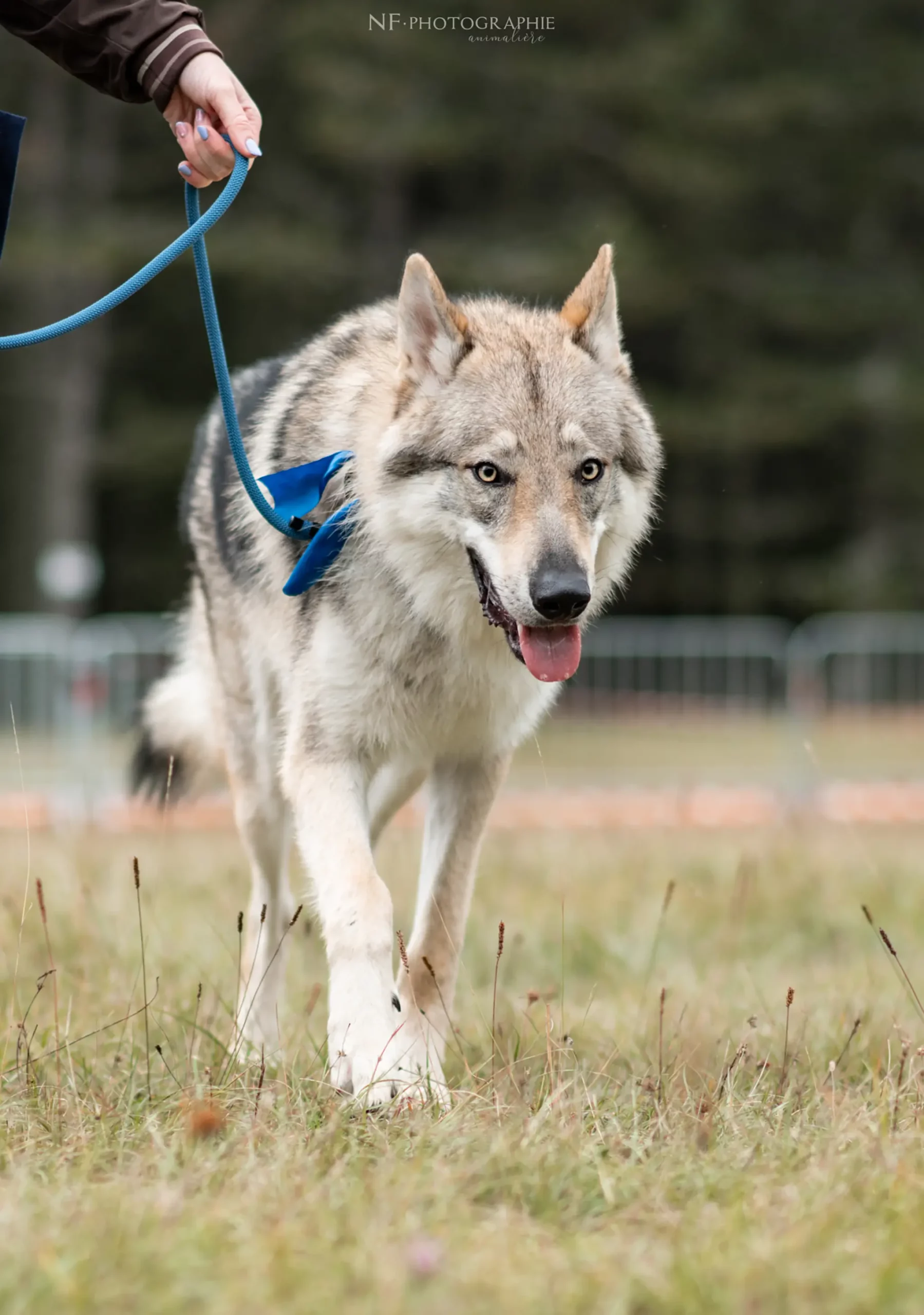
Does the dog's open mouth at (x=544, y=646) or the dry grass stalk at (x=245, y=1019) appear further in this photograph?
the dog's open mouth at (x=544, y=646)

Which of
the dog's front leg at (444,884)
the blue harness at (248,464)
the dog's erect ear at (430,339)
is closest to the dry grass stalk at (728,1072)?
the dog's front leg at (444,884)

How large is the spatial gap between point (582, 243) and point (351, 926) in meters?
17.6

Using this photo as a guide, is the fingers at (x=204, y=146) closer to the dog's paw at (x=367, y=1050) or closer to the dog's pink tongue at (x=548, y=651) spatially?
the dog's pink tongue at (x=548, y=651)

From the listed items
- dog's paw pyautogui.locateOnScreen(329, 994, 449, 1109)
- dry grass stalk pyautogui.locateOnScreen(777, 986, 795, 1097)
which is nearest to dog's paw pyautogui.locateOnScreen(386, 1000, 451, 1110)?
dog's paw pyautogui.locateOnScreen(329, 994, 449, 1109)

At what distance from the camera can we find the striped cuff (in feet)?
10.2

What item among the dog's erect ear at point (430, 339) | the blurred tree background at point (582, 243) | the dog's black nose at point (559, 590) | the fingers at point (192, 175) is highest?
the blurred tree background at point (582, 243)

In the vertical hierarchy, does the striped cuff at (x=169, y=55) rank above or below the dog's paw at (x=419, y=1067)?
above

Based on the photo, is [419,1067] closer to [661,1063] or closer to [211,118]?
[661,1063]

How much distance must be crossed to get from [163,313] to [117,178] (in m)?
2.45

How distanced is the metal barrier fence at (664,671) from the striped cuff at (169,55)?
852cm

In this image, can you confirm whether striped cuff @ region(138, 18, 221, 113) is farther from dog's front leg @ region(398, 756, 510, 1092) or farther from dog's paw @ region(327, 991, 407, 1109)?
dog's paw @ region(327, 991, 407, 1109)

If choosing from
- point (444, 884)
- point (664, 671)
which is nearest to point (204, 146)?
point (444, 884)

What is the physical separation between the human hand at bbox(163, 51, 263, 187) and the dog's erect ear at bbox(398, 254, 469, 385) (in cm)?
54

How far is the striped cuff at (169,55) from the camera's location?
3.12 meters
